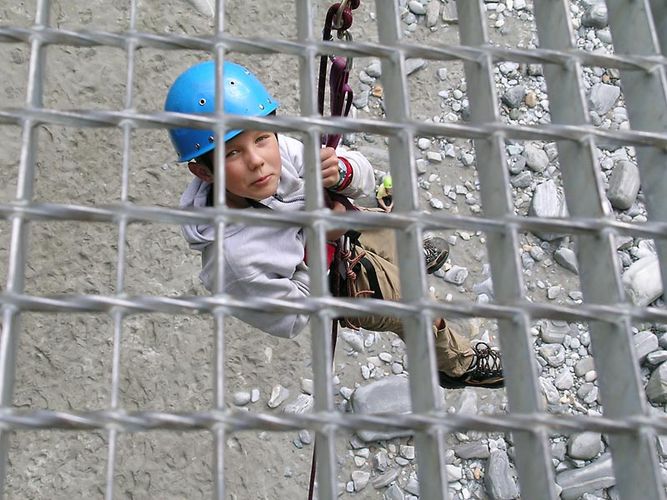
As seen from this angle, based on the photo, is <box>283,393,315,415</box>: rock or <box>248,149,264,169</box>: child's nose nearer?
<box>248,149,264,169</box>: child's nose

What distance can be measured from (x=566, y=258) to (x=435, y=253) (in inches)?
17.3

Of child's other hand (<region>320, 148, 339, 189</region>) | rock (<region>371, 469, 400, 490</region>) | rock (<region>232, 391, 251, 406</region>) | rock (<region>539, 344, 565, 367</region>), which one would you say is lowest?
rock (<region>371, 469, 400, 490</region>)

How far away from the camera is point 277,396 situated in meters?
1.97

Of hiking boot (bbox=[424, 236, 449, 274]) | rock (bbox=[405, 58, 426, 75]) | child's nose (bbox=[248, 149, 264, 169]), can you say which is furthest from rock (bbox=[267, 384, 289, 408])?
rock (bbox=[405, 58, 426, 75])

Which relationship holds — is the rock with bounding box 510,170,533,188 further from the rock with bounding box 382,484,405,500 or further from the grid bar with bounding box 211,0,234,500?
the grid bar with bounding box 211,0,234,500

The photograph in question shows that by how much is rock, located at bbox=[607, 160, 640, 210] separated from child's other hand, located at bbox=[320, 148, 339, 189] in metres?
1.22

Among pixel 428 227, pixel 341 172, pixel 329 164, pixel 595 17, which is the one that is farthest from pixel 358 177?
pixel 595 17

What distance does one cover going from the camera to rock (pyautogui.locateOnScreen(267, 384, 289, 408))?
6.44 feet

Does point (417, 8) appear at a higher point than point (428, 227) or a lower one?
higher

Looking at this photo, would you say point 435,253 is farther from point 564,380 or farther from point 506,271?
point 506,271

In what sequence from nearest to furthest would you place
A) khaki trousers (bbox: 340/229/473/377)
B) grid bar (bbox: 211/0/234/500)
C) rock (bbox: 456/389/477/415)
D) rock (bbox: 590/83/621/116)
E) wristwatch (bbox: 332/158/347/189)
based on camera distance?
grid bar (bbox: 211/0/234/500) → wristwatch (bbox: 332/158/347/189) → khaki trousers (bbox: 340/229/473/377) → rock (bbox: 456/389/477/415) → rock (bbox: 590/83/621/116)

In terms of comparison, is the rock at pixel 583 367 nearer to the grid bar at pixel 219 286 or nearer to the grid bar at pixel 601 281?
the grid bar at pixel 601 281

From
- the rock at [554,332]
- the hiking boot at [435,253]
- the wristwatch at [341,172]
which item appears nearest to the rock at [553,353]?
the rock at [554,332]

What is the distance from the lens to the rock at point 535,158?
2307mm
